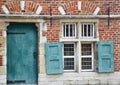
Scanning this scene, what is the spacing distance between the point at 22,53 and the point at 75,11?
2083mm

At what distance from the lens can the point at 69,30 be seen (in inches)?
371

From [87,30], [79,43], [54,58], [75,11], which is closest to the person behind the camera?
[54,58]

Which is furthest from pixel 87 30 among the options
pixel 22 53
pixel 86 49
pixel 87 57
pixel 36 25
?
pixel 22 53

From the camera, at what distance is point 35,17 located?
29.8ft

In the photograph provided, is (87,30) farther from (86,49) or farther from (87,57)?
(87,57)

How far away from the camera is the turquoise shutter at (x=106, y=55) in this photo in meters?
9.34

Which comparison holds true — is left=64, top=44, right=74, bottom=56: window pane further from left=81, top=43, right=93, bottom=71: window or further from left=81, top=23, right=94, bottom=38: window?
left=81, top=23, right=94, bottom=38: window

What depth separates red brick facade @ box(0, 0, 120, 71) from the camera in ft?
29.8

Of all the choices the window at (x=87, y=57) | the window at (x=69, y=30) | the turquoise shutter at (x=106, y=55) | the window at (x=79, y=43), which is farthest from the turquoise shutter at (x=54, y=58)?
the turquoise shutter at (x=106, y=55)

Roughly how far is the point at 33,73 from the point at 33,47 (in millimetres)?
811

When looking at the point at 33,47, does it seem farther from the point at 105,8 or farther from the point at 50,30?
the point at 105,8

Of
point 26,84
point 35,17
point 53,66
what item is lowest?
point 26,84

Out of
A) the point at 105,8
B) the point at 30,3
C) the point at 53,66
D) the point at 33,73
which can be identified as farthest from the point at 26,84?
the point at 105,8

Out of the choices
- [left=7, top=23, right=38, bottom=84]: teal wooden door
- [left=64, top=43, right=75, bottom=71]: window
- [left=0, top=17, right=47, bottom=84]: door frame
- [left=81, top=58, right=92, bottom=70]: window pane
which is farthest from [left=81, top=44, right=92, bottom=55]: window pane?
[left=7, top=23, right=38, bottom=84]: teal wooden door
